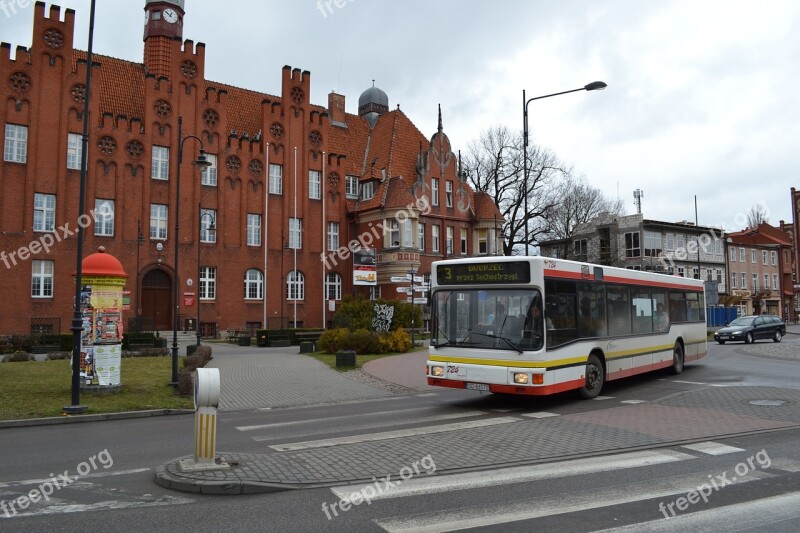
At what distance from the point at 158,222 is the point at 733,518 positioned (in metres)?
38.5

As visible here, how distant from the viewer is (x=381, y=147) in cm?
5191

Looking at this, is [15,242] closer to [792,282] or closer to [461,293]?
[461,293]

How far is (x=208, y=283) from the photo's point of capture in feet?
132

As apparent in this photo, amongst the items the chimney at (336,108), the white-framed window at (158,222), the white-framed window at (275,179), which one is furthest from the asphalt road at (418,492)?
the chimney at (336,108)

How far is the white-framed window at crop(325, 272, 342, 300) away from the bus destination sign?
110 ft

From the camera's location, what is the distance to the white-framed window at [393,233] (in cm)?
4653

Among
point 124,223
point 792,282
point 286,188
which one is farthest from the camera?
point 792,282

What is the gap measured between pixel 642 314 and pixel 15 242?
3372cm

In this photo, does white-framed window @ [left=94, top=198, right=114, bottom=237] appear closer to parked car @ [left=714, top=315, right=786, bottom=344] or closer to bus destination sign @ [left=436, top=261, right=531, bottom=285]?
bus destination sign @ [left=436, top=261, right=531, bottom=285]

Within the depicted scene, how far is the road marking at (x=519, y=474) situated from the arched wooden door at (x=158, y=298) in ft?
115

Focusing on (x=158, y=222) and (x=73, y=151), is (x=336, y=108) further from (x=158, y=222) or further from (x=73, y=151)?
(x=73, y=151)

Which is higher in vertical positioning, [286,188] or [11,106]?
[11,106]

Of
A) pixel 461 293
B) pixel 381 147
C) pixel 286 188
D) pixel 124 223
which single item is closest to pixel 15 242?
pixel 124 223

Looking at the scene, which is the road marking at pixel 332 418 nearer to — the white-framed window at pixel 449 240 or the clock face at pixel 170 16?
the white-framed window at pixel 449 240
